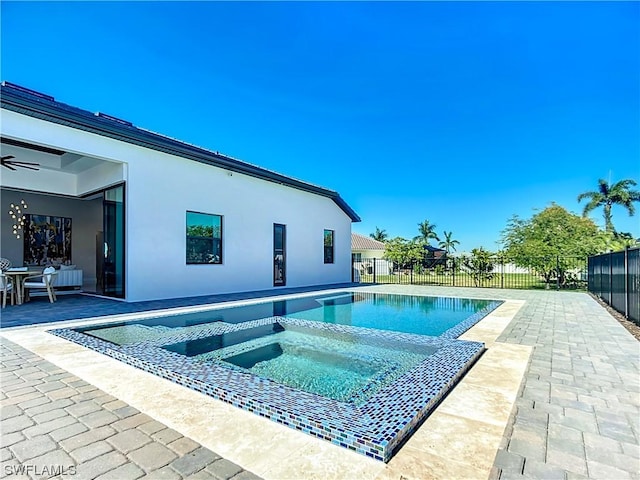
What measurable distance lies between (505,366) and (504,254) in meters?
13.4

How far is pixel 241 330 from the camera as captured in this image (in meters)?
5.68

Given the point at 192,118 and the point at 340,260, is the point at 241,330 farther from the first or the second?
the point at 192,118

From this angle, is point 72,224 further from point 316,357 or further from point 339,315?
point 316,357

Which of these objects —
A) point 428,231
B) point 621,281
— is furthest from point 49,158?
point 428,231

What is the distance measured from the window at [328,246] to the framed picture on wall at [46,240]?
31.7 feet

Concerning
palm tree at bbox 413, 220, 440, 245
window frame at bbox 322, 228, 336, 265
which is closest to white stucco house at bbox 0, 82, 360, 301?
window frame at bbox 322, 228, 336, 265

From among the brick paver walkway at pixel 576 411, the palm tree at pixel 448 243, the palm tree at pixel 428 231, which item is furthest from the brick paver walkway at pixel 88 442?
the palm tree at pixel 448 243

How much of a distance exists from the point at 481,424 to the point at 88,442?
2.56 m

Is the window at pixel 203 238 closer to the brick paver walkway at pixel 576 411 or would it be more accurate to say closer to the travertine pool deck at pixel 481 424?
the travertine pool deck at pixel 481 424

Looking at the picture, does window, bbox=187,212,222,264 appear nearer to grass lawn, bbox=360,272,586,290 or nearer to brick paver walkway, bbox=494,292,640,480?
brick paver walkway, bbox=494,292,640,480

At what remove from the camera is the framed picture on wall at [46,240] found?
10.3 metres

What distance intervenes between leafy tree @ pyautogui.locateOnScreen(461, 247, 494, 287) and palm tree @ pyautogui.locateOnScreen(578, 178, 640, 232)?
1546 cm

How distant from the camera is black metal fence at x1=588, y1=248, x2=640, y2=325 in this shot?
617 cm

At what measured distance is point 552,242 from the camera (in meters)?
15.4
